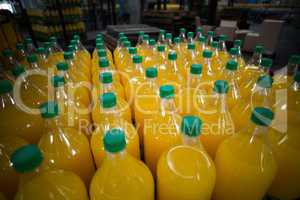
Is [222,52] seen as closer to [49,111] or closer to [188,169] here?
[188,169]

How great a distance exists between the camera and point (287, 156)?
0.56 meters

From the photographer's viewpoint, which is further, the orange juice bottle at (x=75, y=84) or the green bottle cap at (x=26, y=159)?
the orange juice bottle at (x=75, y=84)

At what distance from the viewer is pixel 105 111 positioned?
0.61 m

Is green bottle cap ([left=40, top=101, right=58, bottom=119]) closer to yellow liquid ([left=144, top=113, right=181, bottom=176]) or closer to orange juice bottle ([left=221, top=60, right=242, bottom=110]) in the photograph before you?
yellow liquid ([left=144, top=113, right=181, bottom=176])

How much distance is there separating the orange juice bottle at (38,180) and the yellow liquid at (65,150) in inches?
3.3

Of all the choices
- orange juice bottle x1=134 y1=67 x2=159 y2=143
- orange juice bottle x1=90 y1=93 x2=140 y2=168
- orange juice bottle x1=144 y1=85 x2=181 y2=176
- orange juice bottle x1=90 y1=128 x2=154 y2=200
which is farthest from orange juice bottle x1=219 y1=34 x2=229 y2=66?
orange juice bottle x1=90 y1=128 x2=154 y2=200

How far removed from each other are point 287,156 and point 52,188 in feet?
2.16

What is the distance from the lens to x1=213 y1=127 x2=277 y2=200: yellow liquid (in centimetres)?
49

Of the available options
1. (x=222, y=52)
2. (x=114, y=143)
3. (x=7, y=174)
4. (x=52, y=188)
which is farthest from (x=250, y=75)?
(x=7, y=174)

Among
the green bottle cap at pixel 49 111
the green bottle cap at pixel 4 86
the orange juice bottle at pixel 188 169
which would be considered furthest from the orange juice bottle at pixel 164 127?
the green bottle cap at pixel 4 86

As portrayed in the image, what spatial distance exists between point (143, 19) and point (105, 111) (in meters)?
4.44

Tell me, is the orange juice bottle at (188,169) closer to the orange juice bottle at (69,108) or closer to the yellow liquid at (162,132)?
the yellow liquid at (162,132)

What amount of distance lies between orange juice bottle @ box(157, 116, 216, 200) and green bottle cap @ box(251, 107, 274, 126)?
5.7 inches

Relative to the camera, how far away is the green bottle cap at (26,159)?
391 mm
